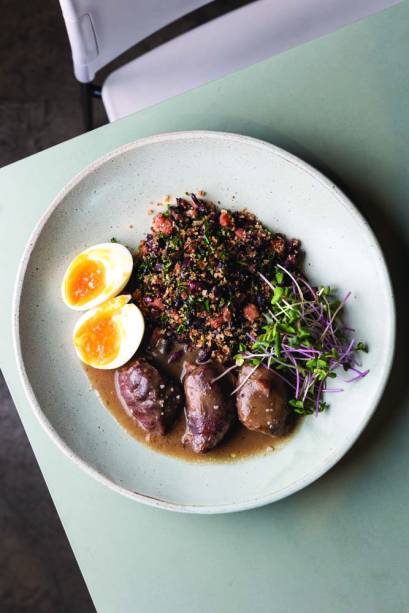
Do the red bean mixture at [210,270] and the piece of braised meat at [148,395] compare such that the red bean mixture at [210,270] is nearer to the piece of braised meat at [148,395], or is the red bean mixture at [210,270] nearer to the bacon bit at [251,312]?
the bacon bit at [251,312]

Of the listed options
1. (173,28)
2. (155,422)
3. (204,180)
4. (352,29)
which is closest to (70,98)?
(173,28)

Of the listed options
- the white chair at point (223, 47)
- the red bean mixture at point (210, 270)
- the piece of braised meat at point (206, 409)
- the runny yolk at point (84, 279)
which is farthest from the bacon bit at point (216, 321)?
the white chair at point (223, 47)

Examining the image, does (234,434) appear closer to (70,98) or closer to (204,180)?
(204,180)

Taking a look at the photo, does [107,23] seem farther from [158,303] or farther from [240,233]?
[158,303]

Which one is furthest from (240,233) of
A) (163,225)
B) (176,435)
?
(176,435)

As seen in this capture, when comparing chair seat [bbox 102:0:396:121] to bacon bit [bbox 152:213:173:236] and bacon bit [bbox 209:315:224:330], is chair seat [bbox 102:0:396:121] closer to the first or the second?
bacon bit [bbox 152:213:173:236]

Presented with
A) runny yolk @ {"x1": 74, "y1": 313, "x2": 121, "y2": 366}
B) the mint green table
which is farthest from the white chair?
runny yolk @ {"x1": 74, "y1": 313, "x2": 121, "y2": 366}
